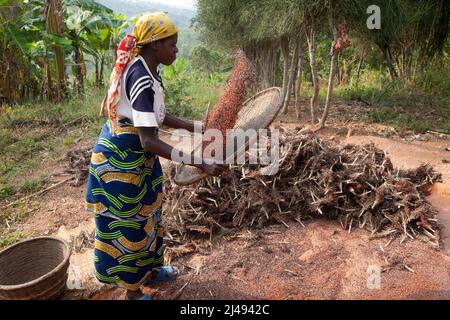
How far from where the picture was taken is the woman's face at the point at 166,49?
1.83 meters

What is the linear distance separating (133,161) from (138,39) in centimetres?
64

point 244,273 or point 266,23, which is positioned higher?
point 266,23

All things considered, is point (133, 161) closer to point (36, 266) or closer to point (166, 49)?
point (166, 49)

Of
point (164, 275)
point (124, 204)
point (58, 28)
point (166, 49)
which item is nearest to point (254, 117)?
point (166, 49)

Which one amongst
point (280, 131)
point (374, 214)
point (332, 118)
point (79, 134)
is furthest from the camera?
point (332, 118)

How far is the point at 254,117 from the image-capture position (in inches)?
89.6

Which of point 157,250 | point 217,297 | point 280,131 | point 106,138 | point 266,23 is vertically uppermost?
point 266,23

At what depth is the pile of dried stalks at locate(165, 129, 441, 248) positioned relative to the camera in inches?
113

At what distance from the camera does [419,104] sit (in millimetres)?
7535

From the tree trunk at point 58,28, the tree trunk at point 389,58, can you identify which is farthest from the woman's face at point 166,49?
the tree trunk at point 389,58

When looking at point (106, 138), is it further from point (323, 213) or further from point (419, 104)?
point (419, 104)

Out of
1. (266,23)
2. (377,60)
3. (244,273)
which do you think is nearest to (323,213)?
(244,273)

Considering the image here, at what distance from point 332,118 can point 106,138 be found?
5.96 metres

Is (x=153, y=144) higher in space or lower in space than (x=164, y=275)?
higher
